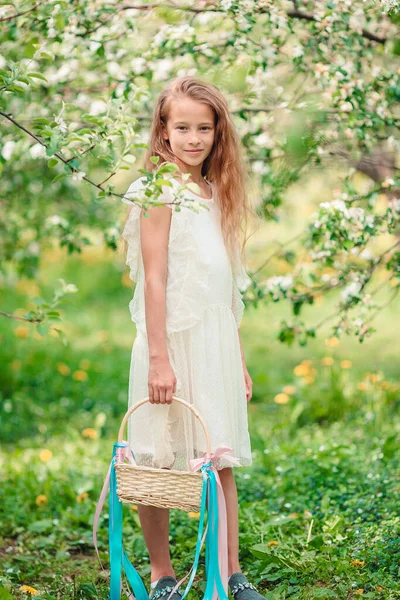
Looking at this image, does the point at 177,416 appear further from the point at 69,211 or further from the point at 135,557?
the point at 69,211

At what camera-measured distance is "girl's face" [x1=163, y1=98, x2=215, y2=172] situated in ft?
8.46

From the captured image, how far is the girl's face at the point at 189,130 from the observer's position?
102 inches

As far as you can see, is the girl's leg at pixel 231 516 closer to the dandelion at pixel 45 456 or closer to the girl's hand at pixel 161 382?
the girl's hand at pixel 161 382

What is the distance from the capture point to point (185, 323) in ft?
8.14

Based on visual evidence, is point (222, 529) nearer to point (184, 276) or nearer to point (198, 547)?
point (198, 547)

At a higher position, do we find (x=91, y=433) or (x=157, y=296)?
(x=157, y=296)

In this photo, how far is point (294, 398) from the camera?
15.8ft

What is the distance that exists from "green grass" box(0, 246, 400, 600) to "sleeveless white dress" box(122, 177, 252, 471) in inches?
19.9

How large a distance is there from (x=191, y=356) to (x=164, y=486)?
420 millimetres

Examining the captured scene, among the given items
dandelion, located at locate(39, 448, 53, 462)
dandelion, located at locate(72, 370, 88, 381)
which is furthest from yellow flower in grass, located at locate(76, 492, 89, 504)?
dandelion, located at locate(72, 370, 88, 381)

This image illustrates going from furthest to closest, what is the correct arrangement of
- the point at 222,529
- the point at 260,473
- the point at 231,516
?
the point at 260,473 < the point at 231,516 < the point at 222,529

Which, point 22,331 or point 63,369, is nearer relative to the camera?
point 63,369

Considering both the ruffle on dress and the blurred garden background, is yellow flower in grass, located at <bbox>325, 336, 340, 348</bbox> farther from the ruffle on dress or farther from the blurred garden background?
the ruffle on dress

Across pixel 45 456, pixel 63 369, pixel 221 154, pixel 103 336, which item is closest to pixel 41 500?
pixel 45 456
